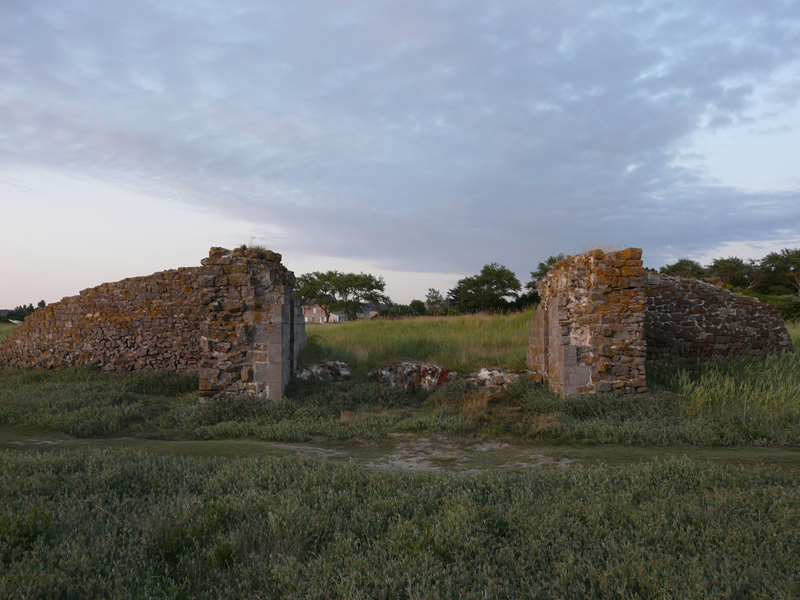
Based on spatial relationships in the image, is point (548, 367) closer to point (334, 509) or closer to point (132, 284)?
point (334, 509)

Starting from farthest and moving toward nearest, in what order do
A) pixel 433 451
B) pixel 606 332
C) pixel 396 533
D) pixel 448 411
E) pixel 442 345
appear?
pixel 442 345 → pixel 606 332 → pixel 448 411 → pixel 433 451 → pixel 396 533

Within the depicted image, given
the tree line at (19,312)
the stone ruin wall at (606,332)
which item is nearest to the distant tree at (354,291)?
the tree line at (19,312)

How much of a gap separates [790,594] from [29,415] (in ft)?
36.3

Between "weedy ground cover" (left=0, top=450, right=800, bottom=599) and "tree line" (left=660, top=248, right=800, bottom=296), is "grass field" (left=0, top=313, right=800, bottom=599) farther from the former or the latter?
"tree line" (left=660, top=248, right=800, bottom=296)

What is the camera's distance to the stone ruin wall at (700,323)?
12.9 meters

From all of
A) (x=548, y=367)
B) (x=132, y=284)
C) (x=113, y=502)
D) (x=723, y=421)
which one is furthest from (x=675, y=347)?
(x=132, y=284)

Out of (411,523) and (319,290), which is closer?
(411,523)

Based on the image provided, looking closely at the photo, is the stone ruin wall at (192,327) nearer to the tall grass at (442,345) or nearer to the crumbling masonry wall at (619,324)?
the tall grass at (442,345)

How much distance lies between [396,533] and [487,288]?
41310 millimetres

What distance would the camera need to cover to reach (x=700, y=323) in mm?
13133

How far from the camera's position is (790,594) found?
9.56ft

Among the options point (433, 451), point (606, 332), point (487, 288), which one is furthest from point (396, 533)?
Answer: point (487, 288)

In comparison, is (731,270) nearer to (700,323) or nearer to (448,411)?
(700,323)

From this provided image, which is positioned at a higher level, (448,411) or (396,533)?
(396,533)
